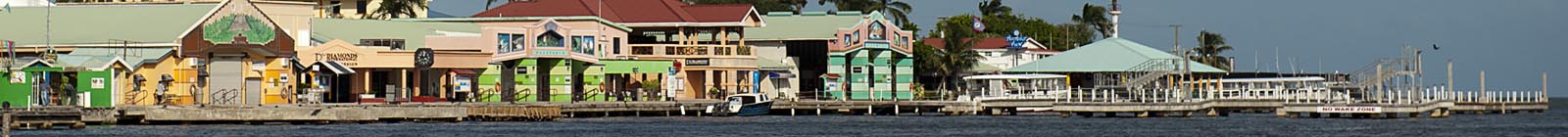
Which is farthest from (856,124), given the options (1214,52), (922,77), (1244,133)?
(1214,52)

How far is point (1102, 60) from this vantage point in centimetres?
13725

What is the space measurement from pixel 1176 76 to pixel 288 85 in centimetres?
3186

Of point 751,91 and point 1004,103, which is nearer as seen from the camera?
point 1004,103

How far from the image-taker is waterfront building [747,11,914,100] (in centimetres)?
12725

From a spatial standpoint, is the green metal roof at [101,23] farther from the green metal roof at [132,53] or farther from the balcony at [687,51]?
the balcony at [687,51]

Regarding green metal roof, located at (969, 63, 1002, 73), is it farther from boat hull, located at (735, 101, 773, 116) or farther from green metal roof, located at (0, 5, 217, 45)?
green metal roof, located at (0, 5, 217, 45)

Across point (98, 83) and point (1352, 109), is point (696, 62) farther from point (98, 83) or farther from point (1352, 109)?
point (98, 83)

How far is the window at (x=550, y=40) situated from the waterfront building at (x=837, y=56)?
1346cm

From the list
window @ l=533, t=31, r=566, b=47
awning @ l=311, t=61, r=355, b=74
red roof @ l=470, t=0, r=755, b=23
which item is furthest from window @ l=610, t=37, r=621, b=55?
awning @ l=311, t=61, r=355, b=74

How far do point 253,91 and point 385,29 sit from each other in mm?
15518

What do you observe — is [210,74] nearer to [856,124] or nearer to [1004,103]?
[856,124]

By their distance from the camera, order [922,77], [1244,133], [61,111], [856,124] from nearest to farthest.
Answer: [61,111] → [1244,133] → [856,124] → [922,77]

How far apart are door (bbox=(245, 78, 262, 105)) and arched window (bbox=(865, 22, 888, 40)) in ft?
101

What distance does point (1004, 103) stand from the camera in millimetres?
114500
